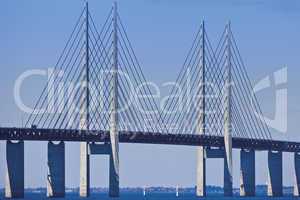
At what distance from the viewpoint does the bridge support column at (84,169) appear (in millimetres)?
83000

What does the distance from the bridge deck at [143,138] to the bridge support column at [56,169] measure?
1.06 meters

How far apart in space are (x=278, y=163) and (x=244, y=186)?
6689 millimetres

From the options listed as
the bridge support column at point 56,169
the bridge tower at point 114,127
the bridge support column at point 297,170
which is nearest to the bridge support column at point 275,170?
the bridge support column at point 297,170

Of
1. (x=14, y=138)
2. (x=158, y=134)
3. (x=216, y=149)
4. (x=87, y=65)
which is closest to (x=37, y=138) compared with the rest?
(x=14, y=138)

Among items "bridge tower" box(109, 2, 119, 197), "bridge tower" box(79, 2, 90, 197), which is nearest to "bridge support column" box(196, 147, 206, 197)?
"bridge tower" box(109, 2, 119, 197)

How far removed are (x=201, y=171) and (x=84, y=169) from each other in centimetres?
1590

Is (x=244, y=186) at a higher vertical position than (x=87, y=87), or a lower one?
lower

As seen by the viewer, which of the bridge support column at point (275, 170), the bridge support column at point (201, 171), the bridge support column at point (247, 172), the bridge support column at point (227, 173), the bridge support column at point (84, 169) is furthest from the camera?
the bridge support column at point (275, 170)

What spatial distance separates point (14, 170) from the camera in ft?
254

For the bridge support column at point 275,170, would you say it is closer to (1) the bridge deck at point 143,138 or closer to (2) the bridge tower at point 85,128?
(1) the bridge deck at point 143,138

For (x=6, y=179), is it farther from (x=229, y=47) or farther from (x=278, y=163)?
(x=278, y=163)

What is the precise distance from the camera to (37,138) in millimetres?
82500

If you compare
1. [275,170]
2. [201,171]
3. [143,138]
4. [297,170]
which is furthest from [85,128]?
[297,170]

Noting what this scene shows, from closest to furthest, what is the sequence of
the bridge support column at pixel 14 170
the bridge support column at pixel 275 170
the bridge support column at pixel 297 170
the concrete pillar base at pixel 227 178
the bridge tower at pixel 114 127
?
the bridge support column at pixel 14 170
the bridge tower at pixel 114 127
the concrete pillar base at pixel 227 178
the bridge support column at pixel 275 170
the bridge support column at pixel 297 170
